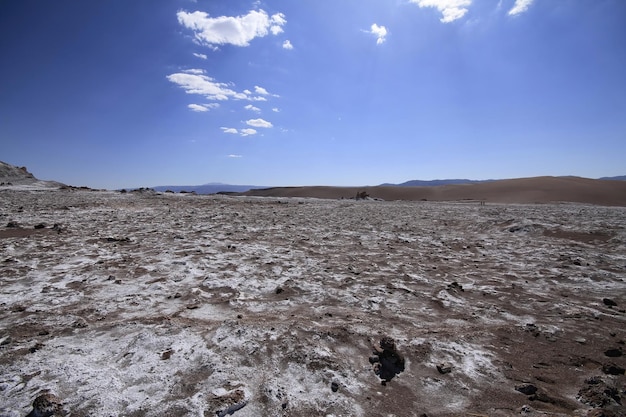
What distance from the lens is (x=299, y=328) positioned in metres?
4.45

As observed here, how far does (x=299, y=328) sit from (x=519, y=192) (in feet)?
162

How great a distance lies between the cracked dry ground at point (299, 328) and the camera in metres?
3.11

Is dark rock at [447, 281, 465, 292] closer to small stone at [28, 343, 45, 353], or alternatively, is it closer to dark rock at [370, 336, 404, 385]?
dark rock at [370, 336, 404, 385]

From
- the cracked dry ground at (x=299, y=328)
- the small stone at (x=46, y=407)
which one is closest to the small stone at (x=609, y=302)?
the cracked dry ground at (x=299, y=328)

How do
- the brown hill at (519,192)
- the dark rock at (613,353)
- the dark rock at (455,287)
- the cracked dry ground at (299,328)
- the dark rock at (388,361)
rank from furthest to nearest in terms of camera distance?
the brown hill at (519,192) → the dark rock at (455,287) → the dark rock at (613,353) → the dark rock at (388,361) → the cracked dry ground at (299,328)

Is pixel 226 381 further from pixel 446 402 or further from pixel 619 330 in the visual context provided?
pixel 619 330

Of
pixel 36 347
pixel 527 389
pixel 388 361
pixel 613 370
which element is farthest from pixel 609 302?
pixel 36 347

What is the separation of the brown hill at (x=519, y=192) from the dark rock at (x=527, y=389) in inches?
1587

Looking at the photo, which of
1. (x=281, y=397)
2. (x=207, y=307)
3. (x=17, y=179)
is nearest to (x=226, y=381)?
(x=281, y=397)

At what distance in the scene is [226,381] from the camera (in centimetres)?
327

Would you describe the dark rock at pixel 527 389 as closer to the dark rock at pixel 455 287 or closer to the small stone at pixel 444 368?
the small stone at pixel 444 368

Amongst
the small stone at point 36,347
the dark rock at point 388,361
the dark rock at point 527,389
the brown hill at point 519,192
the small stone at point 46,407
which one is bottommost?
the dark rock at point 527,389

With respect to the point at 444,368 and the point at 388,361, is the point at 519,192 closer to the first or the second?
the point at 444,368

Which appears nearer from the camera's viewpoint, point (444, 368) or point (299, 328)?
point (444, 368)
